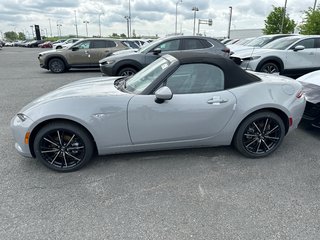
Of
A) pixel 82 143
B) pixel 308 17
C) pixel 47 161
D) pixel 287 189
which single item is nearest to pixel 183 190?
pixel 287 189

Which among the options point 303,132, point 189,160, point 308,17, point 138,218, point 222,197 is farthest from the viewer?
point 308,17

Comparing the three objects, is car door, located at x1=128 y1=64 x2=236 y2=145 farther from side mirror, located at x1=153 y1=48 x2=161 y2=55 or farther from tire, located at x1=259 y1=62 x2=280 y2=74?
tire, located at x1=259 y1=62 x2=280 y2=74

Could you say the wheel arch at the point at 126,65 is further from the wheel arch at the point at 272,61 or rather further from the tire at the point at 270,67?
the tire at the point at 270,67

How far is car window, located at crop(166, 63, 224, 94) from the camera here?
3006mm

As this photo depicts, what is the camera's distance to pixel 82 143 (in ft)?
9.69

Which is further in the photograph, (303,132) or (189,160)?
(303,132)

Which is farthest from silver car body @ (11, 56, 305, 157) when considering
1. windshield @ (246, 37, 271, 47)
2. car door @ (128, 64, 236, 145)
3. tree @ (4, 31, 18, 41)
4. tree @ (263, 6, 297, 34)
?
tree @ (4, 31, 18, 41)

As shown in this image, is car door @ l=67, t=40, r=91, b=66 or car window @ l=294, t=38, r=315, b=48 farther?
Result: car door @ l=67, t=40, r=91, b=66

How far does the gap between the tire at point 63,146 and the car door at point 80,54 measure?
9.23 m

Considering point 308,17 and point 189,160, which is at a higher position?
point 308,17

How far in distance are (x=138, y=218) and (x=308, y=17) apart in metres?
24.4

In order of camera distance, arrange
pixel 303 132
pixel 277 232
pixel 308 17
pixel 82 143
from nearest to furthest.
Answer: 1. pixel 277 232
2. pixel 82 143
3. pixel 303 132
4. pixel 308 17

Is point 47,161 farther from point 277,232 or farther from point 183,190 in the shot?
point 277,232

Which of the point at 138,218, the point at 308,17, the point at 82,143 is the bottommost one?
the point at 138,218
